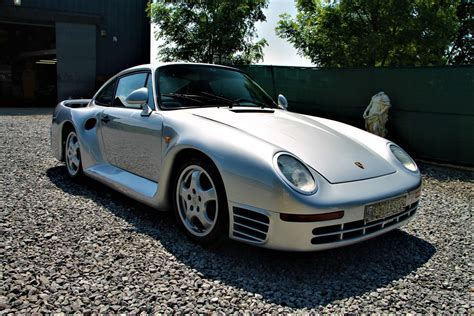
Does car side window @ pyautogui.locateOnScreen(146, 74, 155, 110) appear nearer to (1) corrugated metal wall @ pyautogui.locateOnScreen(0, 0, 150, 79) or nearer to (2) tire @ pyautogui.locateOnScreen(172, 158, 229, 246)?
(2) tire @ pyautogui.locateOnScreen(172, 158, 229, 246)

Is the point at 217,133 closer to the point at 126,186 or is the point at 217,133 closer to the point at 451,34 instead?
the point at 126,186

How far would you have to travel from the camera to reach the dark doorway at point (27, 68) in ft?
59.4

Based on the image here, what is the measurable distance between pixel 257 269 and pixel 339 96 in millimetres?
6511

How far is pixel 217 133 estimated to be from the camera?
2.79m

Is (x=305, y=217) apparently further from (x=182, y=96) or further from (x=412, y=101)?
(x=412, y=101)

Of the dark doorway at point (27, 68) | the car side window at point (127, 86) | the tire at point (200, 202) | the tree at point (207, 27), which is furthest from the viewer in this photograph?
the dark doorway at point (27, 68)

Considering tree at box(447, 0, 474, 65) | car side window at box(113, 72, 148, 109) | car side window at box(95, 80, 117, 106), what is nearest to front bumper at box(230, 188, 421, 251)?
car side window at box(113, 72, 148, 109)

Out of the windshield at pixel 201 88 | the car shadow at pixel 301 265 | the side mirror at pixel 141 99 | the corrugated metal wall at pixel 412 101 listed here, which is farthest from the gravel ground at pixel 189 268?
the corrugated metal wall at pixel 412 101

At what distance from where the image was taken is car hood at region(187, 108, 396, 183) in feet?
8.76

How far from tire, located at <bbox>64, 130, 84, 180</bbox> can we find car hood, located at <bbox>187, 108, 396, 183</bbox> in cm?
188

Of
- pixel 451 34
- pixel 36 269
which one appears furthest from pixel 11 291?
pixel 451 34

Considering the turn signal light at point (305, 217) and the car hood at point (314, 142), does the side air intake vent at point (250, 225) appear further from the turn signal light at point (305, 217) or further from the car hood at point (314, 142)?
the car hood at point (314, 142)

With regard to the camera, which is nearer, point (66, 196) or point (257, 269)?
point (257, 269)

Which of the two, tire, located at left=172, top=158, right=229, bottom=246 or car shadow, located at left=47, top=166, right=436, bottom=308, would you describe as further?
tire, located at left=172, top=158, right=229, bottom=246
